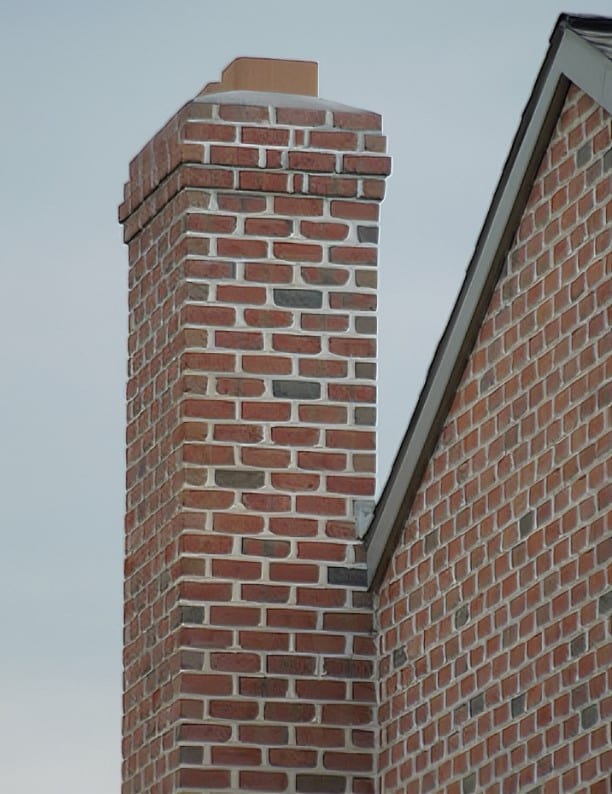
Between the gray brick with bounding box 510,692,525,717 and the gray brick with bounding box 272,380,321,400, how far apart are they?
2047 millimetres

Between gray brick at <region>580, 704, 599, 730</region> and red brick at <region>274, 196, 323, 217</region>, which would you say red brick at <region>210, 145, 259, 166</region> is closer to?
red brick at <region>274, 196, 323, 217</region>

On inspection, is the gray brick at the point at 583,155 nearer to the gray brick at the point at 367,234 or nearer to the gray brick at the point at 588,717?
the gray brick at the point at 588,717

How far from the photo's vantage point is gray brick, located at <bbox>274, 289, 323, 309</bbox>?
27.9 ft

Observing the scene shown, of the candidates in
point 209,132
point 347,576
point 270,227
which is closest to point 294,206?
point 270,227

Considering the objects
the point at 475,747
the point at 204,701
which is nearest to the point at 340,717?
the point at 204,701

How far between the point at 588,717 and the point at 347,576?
232 centimetres

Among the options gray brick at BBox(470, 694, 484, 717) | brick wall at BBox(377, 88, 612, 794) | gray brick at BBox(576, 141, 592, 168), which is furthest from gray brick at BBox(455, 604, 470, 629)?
gray brick at BBox(576, 141, 592, 168)

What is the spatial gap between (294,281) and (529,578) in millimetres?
2203

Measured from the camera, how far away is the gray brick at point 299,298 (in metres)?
8.50

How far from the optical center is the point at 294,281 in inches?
336

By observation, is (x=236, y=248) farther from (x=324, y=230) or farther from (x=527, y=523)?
(x=527, y=523)

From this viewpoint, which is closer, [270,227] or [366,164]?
[270,227]

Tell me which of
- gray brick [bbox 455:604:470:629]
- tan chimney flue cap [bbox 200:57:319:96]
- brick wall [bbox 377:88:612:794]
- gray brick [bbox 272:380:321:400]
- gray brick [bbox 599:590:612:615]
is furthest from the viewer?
tan chimney flue cap [bbox 200:57:319:96]

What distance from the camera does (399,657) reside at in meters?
8.02
